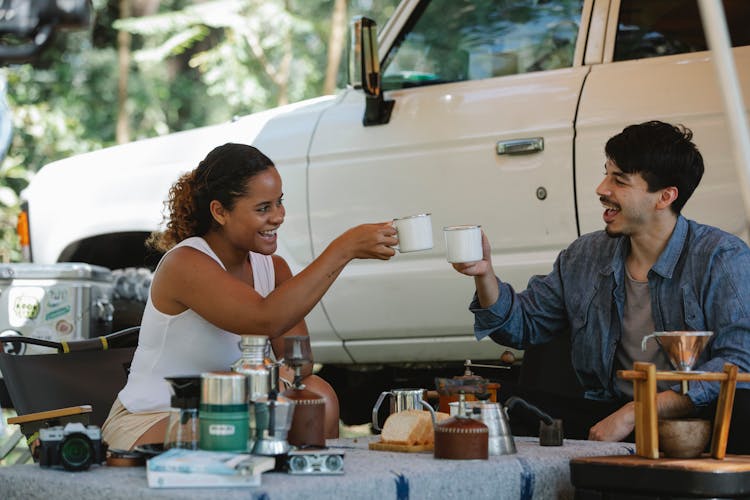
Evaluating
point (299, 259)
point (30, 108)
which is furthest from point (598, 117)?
point (30, 108)

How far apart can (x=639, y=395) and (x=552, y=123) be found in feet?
7.06

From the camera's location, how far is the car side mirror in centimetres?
446

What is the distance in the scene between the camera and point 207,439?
206cm

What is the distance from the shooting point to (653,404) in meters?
2.37

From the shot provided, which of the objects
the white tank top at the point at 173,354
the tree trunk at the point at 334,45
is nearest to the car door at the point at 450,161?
the white tank top at the point at 173,354

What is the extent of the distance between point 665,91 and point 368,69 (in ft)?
3.86

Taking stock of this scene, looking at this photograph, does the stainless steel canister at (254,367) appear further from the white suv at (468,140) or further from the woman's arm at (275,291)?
the white suv at (468,140)

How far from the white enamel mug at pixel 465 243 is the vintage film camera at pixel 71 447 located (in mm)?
1196

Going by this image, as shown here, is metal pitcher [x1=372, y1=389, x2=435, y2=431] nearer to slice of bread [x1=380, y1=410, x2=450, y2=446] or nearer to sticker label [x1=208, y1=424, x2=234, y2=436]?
slice of bread [x1=380, y1=410, x2=450, y2=446]

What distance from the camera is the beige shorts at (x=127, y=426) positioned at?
2.91m

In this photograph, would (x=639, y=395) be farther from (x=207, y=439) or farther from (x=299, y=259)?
(x=299, y=259)

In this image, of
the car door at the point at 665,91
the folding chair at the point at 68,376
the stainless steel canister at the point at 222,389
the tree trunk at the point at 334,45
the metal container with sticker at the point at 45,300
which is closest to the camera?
the stainless steel canister at the point at 222,389

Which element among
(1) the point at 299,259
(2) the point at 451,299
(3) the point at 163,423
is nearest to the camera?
(3) the point at 163,423

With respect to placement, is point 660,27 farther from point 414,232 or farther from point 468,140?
point 414,232
